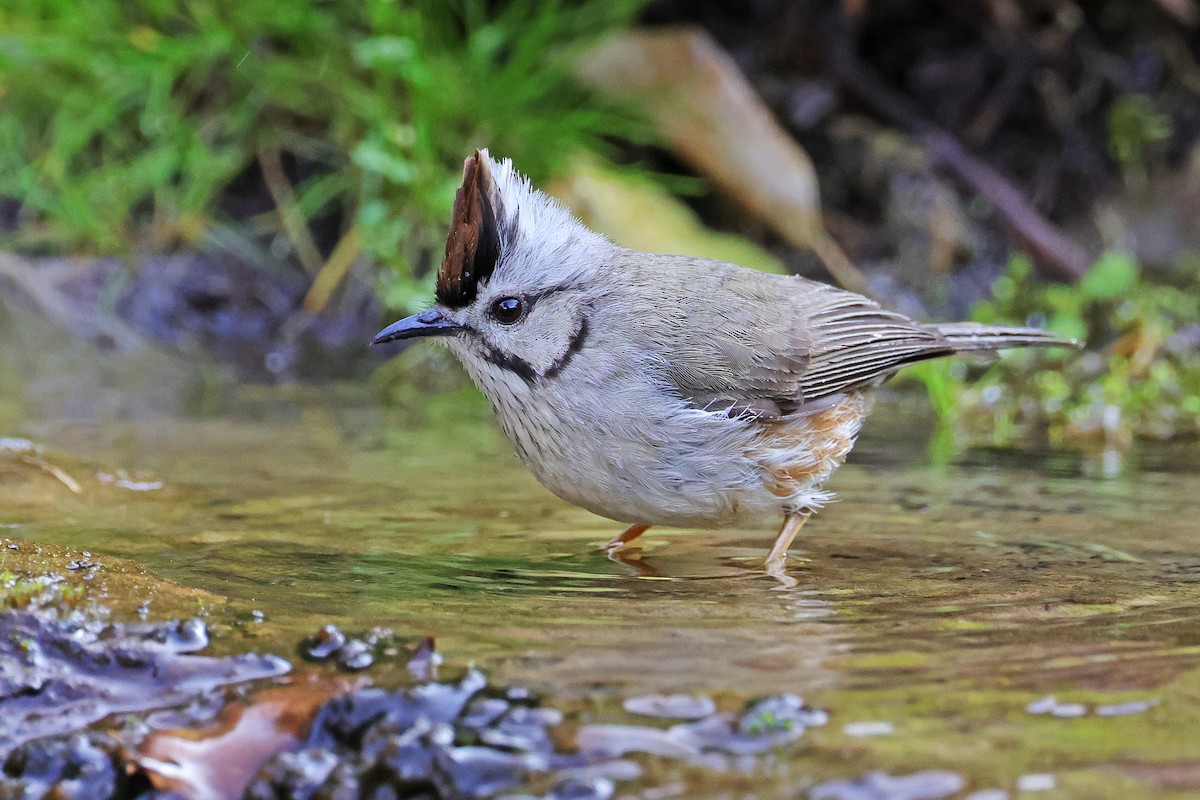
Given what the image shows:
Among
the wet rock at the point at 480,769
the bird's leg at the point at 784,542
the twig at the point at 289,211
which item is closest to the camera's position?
the wet rock at the point at 480,769

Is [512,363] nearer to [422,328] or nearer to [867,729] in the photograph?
[422,328]

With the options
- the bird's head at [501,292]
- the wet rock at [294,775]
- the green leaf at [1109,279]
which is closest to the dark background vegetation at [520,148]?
the green leaf at [1109,279]

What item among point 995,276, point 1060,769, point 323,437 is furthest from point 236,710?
point 995,276

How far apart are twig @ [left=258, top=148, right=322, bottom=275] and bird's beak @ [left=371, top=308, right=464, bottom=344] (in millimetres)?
4460

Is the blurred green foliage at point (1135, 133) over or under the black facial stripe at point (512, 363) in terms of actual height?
over

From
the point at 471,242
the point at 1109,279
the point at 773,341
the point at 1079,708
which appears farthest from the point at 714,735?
the point at 1109,279

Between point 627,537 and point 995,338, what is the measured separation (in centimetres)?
164

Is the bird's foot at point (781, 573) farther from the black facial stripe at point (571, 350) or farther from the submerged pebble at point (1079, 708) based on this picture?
Result: the submerged pebble at point (1079, 708)

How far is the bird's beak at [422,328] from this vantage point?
3998 mm

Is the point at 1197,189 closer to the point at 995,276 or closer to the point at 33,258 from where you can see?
the point at 995,276

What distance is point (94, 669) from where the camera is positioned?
8.38 feet

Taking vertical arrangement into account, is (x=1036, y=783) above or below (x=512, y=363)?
below

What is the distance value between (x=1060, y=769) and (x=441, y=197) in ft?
19.9

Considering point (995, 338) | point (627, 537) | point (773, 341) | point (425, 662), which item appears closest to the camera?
point (425, 662)
